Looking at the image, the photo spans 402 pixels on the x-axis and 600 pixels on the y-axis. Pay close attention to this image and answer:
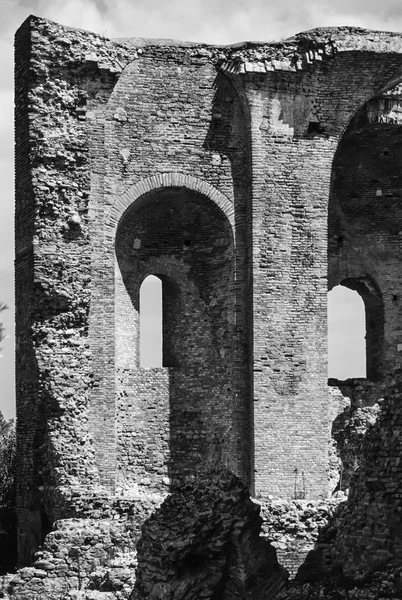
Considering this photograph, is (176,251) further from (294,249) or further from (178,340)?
(294,249)

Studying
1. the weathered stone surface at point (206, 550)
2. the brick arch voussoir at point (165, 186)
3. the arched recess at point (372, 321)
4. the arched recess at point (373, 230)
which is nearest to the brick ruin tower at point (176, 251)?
the brick arch voussoir at point (165, 186)

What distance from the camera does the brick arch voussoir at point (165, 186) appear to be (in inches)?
1014

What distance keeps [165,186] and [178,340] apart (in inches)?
119

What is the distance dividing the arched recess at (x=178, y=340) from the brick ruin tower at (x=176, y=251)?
35 mm

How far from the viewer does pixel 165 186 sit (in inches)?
1024

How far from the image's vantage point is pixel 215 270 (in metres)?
26.7

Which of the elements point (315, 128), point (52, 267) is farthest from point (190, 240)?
point (52, 267)

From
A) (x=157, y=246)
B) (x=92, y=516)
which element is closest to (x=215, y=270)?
(x=157, y=246)

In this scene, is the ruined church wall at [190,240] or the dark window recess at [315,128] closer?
the ruined church wall at [190,240]

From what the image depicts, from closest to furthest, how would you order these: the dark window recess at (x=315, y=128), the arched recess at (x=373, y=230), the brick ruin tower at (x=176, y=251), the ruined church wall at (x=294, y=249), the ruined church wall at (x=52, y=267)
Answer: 1. the ruined church wall at (x=52, y=267)
2. the brick ruin tower at (x=176, y=251)
3. the ruined church wall at (x=294, y=249)
4. the dark window recess at (x=315, y=128)
5. the arched recess at (x=373, y=230)

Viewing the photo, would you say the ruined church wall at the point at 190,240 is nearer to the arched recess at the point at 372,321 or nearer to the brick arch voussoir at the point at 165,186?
the brick arch voussoir at the point at 165,186

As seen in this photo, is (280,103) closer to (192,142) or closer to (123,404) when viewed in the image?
(192,142)

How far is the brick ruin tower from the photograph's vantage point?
24.8 meters

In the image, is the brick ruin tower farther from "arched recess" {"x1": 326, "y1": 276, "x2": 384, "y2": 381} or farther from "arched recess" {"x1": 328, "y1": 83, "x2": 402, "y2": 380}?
"arched recess" {"x1": 326, "y1": 276, "x2": 384, "y2": 381}
